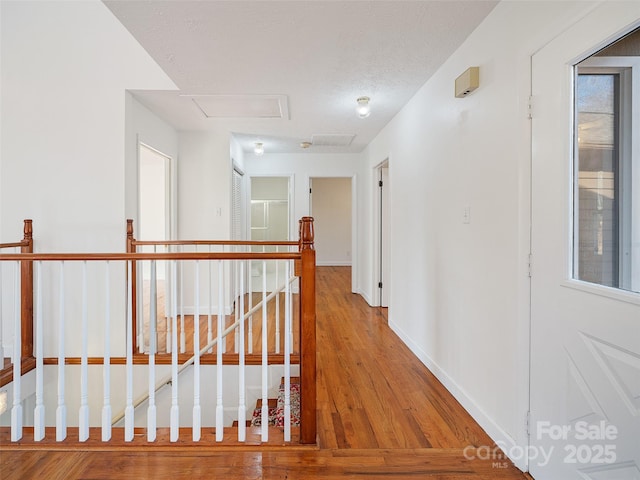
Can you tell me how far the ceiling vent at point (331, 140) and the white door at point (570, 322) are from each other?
3.14 metres

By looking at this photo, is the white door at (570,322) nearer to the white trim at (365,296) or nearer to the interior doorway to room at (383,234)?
the interior doorway to room at (383,234)

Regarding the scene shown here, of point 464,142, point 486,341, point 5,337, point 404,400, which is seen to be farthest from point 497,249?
point 5,337

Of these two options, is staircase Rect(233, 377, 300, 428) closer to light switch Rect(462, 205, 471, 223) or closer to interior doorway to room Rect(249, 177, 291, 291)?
light switch Rect(462, 205, 471, 223)

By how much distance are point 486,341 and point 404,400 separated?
0.72 meters

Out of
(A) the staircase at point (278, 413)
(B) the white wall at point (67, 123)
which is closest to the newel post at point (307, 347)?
(A) the staircase at point (278, 413)

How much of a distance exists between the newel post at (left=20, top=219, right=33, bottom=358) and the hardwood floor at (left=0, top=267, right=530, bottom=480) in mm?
1402

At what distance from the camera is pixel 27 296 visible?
2924mm

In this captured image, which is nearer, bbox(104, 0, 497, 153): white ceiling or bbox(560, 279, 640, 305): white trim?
bbox(560, 279, 640, 305): white trim

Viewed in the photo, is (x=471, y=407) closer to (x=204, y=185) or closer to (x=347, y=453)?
(x=347, y=453)

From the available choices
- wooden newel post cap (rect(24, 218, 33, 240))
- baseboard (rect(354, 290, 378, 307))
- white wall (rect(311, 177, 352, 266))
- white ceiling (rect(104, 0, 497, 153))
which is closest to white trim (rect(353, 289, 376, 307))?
baseboard (rect(354, 290, 378, 307))

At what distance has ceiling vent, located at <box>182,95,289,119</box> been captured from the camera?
321 cm

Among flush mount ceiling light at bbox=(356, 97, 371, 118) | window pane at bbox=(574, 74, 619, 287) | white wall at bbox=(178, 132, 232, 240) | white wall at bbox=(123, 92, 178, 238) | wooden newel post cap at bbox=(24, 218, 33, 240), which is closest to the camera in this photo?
window pane at bbox=(574, 74, 619, 287)

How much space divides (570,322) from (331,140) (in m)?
3.92

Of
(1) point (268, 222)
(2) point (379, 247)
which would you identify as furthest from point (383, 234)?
(1) point (268, 222)
